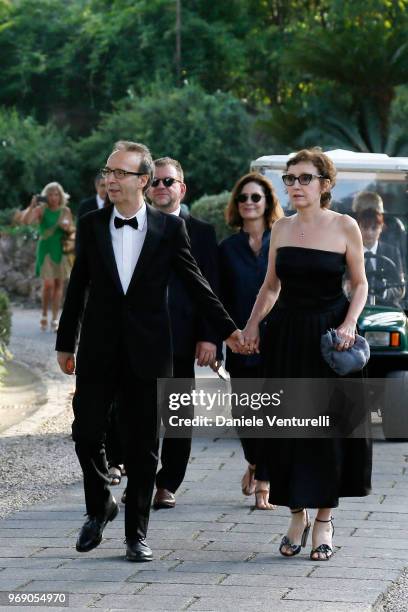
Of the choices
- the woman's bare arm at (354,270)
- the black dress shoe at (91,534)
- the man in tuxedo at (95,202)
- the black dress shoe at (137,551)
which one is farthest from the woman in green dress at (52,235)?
the black dress shoe at (137,551)

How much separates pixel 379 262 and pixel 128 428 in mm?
4543

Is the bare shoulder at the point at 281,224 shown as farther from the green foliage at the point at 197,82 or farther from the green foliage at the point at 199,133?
the green foliage at the point at 199,133

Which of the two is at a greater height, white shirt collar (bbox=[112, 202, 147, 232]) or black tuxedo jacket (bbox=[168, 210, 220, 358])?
white shirt collar (bbox=[112, 202, 147, 232])

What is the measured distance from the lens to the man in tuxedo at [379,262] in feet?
35.7

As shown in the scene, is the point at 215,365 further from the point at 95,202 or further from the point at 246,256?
the point at 95,202

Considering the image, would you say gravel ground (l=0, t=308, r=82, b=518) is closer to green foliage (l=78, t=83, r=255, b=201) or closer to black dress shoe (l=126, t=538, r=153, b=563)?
black dress shoe (l=126, t=538, r=153, b=563)

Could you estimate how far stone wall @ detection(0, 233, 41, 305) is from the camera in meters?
24.4

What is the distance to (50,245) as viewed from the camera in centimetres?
1828

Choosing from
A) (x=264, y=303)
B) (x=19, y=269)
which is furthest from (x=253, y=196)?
(x=19, y=269)

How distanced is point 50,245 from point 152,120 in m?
16.7

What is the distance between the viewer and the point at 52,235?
1820 cm

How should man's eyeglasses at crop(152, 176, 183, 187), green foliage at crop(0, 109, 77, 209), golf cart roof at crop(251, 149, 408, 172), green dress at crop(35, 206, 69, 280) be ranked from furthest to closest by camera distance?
green foliage at crop(0, 109, 77, 209), green dress at crop(35, 206, 69, 280), golf cart roof at crop(251, 149, 408, 172), man's eyeglasses at crop(152, 176, 183, 187)

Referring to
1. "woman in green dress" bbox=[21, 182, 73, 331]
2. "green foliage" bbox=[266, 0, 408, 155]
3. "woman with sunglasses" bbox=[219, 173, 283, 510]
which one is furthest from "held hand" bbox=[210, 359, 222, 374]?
"green foliage" bbox=[266, 0, 408, 155]

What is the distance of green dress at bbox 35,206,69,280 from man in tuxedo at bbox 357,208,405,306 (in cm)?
766
